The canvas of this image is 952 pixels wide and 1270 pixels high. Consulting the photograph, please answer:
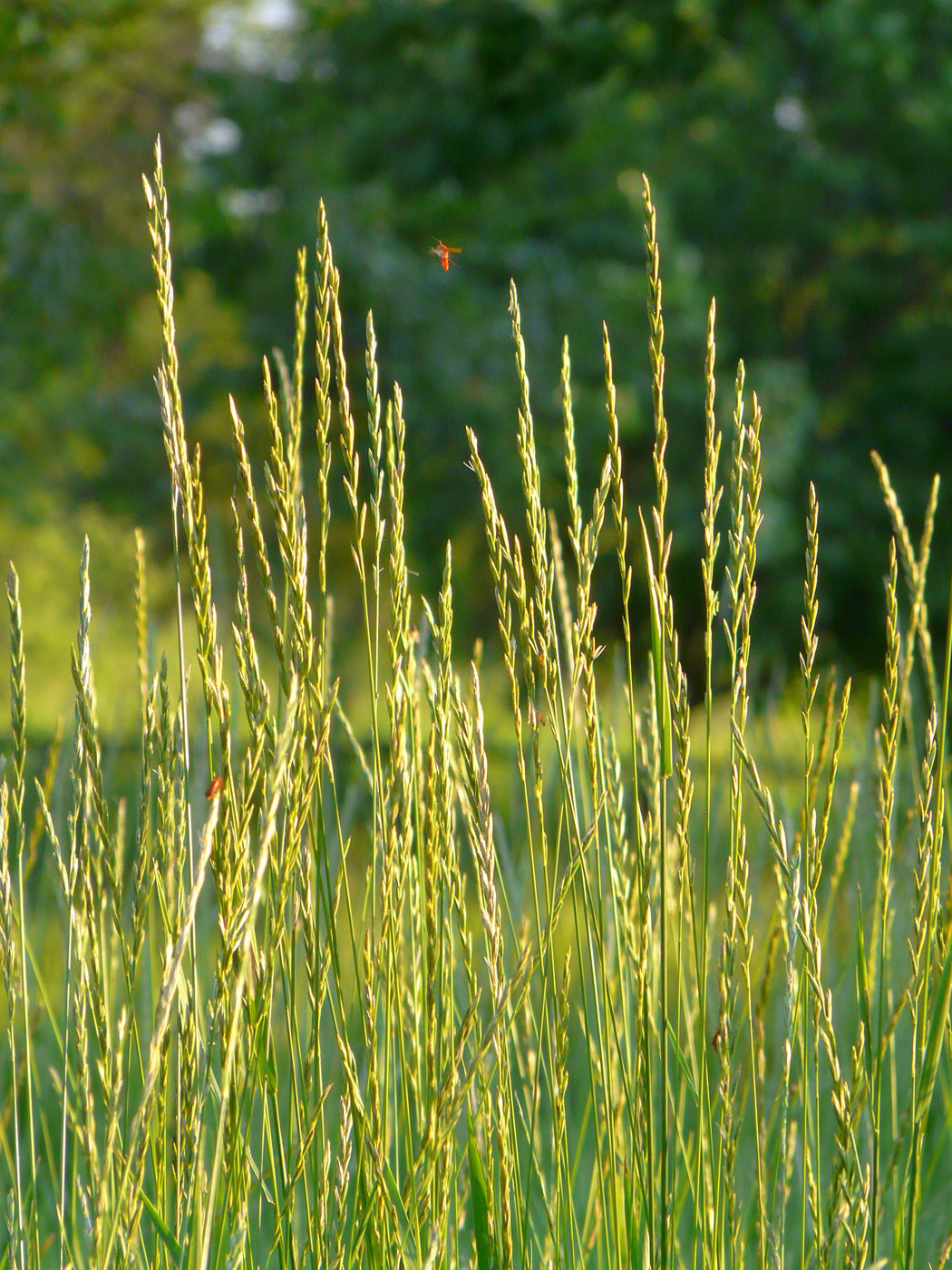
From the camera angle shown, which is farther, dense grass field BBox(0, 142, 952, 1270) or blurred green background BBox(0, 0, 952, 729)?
blurred green background BBox(0, 0, 952, 729)

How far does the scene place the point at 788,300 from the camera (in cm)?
1008

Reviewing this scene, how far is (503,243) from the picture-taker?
6.71 m

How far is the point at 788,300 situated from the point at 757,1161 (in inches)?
397

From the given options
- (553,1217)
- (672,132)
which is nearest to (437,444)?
(672,132)

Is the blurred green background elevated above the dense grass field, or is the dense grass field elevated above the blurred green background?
the blurred green background

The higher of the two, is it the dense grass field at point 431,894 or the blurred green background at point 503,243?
the blurred green background at point 503,243

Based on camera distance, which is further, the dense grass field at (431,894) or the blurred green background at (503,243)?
the blurred green background at (503,243)

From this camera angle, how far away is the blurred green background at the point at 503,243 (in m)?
6.33

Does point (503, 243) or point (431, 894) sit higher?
point (503, 243)

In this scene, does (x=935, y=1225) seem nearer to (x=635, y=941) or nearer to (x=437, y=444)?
(x=635, y=941)

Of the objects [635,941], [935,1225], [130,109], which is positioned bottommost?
[935,1225]

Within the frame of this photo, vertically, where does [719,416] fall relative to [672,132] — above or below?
below

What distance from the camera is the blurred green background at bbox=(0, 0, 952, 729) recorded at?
6328 millimetres

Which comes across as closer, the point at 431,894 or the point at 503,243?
the point at 431,894
